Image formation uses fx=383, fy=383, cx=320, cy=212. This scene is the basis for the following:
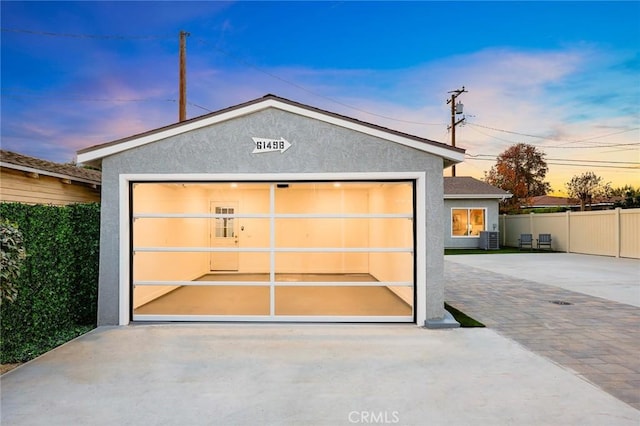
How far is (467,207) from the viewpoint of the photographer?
64.1ft

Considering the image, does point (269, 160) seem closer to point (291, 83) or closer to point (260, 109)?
point (260, 109)

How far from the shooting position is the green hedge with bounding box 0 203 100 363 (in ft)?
15.6

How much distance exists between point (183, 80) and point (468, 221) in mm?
14844

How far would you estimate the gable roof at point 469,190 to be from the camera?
19078 millimetres

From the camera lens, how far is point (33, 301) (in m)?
5.07

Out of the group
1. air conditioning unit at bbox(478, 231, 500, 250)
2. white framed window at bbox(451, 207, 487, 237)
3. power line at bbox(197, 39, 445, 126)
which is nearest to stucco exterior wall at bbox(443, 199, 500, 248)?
white framed window at bbox(451, 207, 487, 237)

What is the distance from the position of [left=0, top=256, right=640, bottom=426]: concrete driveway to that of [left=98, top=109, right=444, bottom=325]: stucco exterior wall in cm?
95

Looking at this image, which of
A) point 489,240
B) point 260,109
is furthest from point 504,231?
point 260,109

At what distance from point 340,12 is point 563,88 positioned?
12.2 meters

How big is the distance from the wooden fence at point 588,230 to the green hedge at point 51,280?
17497mm

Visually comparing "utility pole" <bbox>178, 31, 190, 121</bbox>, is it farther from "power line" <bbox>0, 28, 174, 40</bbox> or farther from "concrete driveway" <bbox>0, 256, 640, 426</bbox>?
"concrete driveway" <bbox>0, 256, 640, 426</bbox>

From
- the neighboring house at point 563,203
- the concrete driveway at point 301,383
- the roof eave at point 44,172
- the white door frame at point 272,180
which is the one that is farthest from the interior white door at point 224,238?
the neighboring house at point 563,203

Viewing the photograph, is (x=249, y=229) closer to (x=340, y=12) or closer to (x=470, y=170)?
(x=340, y=12)

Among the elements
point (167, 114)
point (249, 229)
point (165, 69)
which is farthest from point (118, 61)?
point (249, 229)
